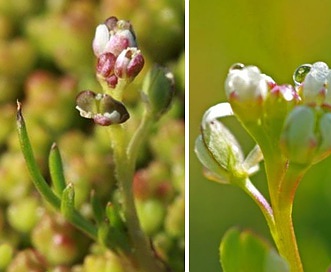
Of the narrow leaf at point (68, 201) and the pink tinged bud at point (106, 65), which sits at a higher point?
the pink tinged bud at point (106, 65)

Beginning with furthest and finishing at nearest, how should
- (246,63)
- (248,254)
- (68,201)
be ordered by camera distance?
(246,63) < (68,201) < (248,254)

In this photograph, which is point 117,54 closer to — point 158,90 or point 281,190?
point 158,90

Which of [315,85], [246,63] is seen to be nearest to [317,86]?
[315,85]

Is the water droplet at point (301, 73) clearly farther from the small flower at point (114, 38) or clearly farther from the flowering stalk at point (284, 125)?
the small flower at point (114, 38)

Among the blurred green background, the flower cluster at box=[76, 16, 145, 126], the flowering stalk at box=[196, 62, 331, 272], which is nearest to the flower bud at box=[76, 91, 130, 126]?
the flower cluster at box=[76, 16, 145, 126]

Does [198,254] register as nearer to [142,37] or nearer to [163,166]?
[163,166]

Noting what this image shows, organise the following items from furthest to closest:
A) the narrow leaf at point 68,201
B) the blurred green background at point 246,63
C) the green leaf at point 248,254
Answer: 1. the blurred green background at point 246,63
2. the narrow leaf at point 68,201
3. the green leaf at point 248,254

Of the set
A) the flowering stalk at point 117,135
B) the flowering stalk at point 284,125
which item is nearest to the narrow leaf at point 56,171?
the flowering stalk at point 117,135

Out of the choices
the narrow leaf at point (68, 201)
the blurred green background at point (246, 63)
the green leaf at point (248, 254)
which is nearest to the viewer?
the green leaf at point (248, 254)
